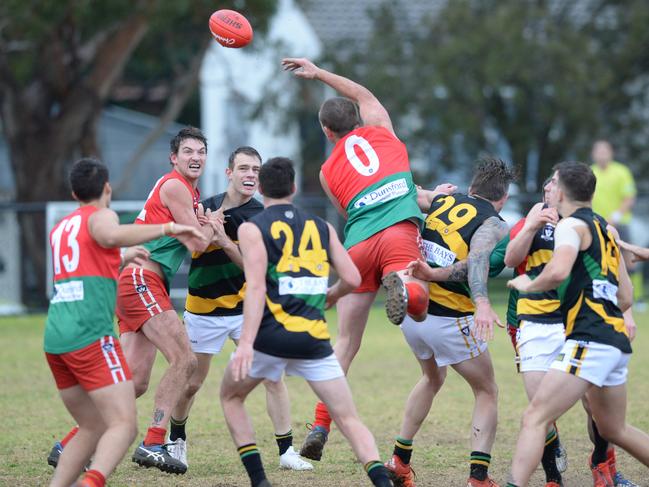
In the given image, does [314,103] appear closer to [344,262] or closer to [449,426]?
[449,426]

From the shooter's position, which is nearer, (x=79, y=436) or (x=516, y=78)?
(x=79, y=436)

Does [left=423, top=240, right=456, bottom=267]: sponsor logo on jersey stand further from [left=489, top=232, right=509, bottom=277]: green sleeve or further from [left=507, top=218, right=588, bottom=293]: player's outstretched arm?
[left=507, top=218, right=588, bottom=293]: player's outstretched arm

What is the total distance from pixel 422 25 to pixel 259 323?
17376 millimetres

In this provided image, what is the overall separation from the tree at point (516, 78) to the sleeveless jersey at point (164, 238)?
1400 centimetres

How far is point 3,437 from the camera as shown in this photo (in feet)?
27.1

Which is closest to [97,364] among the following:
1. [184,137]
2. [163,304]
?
[163,304]

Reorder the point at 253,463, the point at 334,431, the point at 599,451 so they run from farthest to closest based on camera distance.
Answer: the point at 334,431
the point at 599,451
the point at 253,463

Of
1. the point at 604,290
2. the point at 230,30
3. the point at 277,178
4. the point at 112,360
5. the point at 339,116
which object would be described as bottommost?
the point at 112,360

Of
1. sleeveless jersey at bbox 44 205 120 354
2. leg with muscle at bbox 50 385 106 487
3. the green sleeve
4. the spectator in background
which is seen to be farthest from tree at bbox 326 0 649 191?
leg with muscle at bbox 50 385 106 487

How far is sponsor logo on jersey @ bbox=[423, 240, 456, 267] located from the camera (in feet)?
22.4

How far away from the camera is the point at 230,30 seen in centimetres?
821

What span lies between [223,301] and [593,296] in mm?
2983

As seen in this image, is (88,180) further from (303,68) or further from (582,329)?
(582,329)

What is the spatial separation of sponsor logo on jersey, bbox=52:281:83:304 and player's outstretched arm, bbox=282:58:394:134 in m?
2.57
